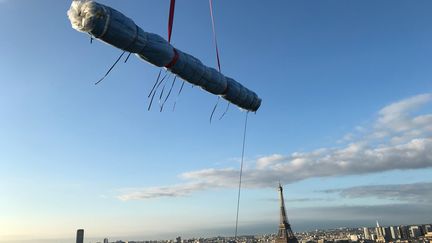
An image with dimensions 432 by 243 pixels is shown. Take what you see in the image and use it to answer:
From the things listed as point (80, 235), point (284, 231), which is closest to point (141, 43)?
point (80, 235)

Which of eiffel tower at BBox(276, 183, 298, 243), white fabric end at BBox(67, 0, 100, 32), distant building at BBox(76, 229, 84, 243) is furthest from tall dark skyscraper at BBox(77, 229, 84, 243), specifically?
eiffel tower at BBox(276, 183, 298, 243)

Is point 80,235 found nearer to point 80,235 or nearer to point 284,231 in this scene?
point 80,235

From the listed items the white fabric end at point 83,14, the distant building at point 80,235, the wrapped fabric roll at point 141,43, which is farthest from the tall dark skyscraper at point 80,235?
the white fabric end at point 83,14

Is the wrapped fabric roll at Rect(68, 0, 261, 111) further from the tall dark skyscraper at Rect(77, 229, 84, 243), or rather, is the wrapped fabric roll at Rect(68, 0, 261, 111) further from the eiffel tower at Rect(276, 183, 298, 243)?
the eiffel tower at Rect(276, 183, 298, 243)

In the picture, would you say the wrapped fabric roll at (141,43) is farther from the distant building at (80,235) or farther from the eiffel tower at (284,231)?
Answer: the eiffel tower at (284,231)

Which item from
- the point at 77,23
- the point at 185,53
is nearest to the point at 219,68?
the point at 185,53

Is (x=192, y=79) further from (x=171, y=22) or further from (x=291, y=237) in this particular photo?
(x=291, y=237)

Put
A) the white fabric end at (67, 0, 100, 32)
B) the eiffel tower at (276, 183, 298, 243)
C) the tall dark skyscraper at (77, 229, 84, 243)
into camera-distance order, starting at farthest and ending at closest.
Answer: the eiffel tower at (276, 183, 298, 243) < the tall dark skyscraper at (77, 229, 84, 243) < the white fabric end at (67, 0, 100, 32)

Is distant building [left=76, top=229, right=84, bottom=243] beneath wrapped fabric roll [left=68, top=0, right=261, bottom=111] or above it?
beneath

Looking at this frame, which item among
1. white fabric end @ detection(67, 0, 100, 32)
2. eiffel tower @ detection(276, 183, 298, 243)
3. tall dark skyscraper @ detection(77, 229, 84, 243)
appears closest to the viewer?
white fabric end @ detection(67, 0, 100, 32)
